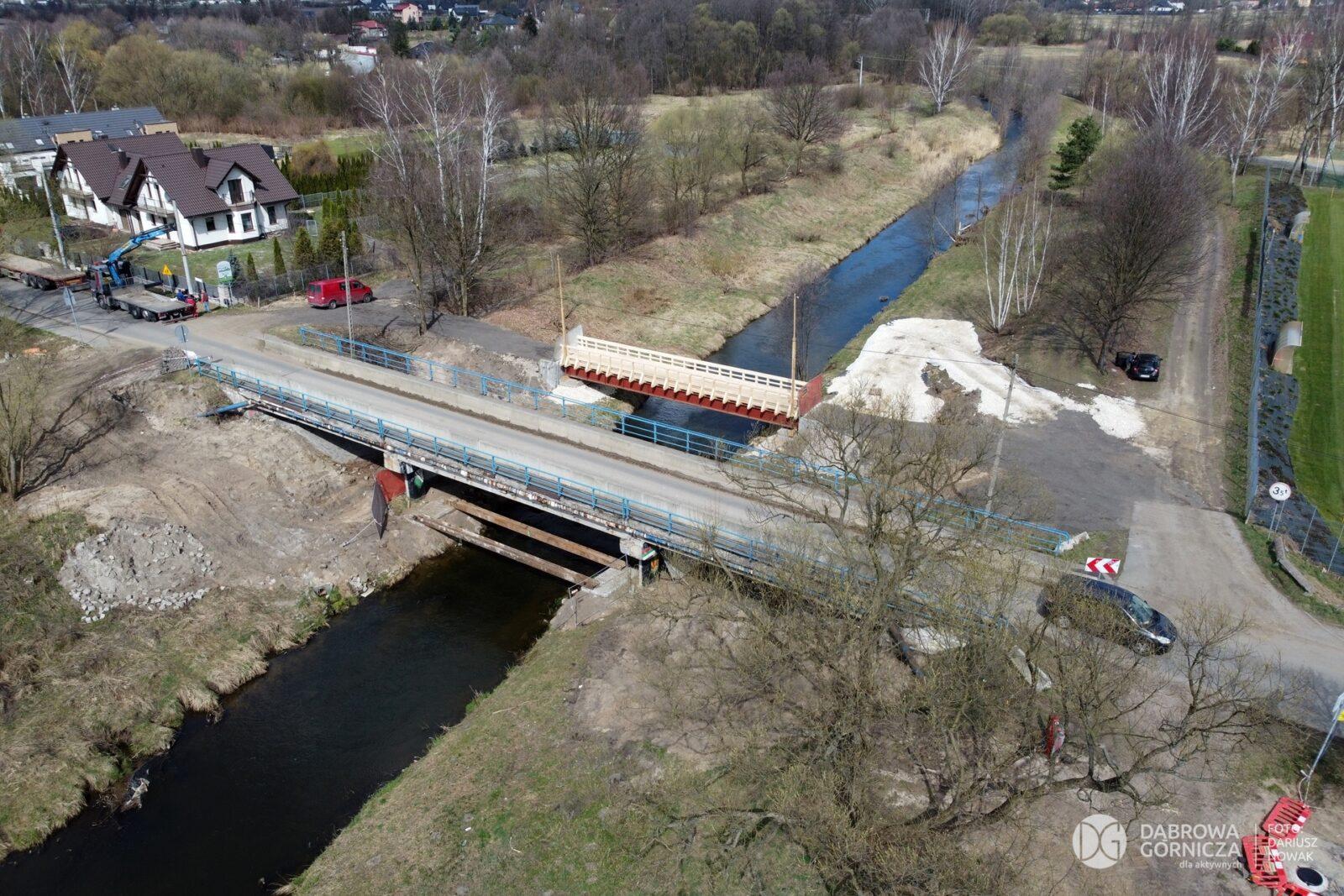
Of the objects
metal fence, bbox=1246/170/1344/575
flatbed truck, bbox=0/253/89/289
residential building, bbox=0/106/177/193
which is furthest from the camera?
residential building, bbox=0/106/177/193

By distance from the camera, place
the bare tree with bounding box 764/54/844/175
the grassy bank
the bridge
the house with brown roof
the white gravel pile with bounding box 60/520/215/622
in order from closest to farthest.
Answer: the grassy bank, the white gravel pile with bounding box 60/520/215/622, the bridge, the house with brown roof, the bare tree with bounding box 764/54/844/175

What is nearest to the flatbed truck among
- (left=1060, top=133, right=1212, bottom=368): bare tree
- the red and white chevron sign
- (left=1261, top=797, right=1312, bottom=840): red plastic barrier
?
the red and white chevron sign

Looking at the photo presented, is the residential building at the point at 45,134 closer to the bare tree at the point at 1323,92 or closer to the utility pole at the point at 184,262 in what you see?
the utility pole at the point at 184,262

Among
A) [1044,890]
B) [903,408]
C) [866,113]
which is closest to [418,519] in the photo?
[903,408]

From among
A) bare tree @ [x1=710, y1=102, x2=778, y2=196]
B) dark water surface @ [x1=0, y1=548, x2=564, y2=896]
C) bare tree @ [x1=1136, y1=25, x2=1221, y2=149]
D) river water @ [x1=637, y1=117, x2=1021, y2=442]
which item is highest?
bare tree @ [x1=1136, y1=25, x2=1221, y2=149]

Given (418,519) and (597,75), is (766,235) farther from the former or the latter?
(418,519)

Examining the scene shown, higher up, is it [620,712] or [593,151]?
[593,151]

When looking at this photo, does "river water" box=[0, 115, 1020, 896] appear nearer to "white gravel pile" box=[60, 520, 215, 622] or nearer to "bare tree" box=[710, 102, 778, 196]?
"white gravel pile" box=[60, 520, 215, 622]

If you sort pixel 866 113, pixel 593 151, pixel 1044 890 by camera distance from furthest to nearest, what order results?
pixel 866 113 → pixel 593 151 → pixel 1044 890
